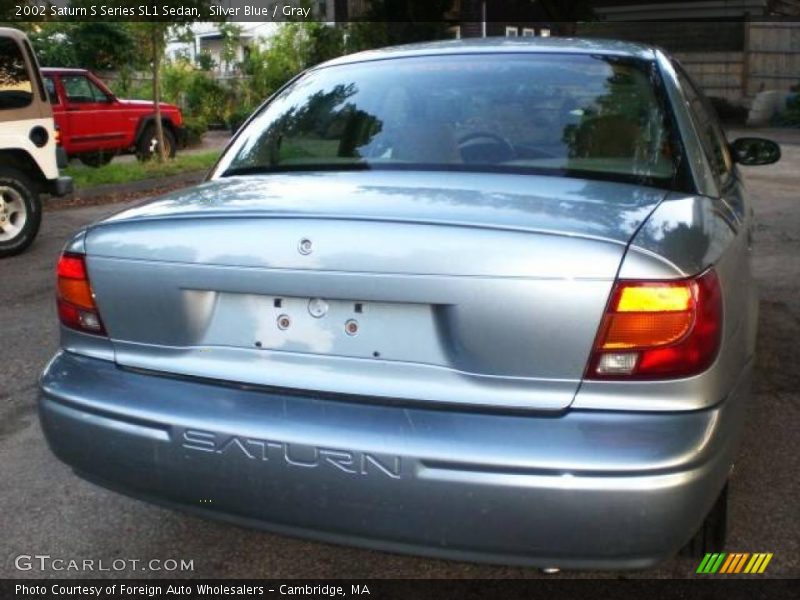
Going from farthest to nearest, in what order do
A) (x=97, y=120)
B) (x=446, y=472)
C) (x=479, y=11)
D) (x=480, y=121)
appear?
(x=479, y=11)
(x=97, y=120)
(x=480, y=121)
(x=446, y=472)

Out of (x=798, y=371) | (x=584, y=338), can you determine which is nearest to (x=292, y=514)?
(x=584, y=338)

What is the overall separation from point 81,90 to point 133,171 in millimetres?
2505

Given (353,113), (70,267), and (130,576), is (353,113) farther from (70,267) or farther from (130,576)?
(130,576)

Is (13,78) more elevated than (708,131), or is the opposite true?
(13,78)

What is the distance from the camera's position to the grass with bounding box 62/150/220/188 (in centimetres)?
1331

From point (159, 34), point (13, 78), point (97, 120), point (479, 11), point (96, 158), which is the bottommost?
point (96, 158)

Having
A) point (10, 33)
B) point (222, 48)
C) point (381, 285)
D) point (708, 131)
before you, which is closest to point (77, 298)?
point (381, 285)

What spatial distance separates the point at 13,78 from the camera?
8102 mm

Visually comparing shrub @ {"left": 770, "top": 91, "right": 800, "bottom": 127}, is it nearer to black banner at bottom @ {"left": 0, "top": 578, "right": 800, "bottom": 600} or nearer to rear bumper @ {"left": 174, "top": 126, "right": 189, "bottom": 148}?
rear bumper @ {"left": 174, "top": 126, "right": 189, "bottom": 148}

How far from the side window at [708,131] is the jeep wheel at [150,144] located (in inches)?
554

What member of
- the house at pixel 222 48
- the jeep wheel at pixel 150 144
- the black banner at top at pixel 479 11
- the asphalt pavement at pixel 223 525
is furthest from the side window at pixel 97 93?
the asphalt pavement at pixel 223 525

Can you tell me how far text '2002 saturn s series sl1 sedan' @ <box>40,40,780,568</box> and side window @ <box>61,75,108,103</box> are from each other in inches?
550

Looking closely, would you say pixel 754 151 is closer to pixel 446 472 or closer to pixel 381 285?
pixel 381 285

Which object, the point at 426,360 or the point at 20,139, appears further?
the point at 20,139
